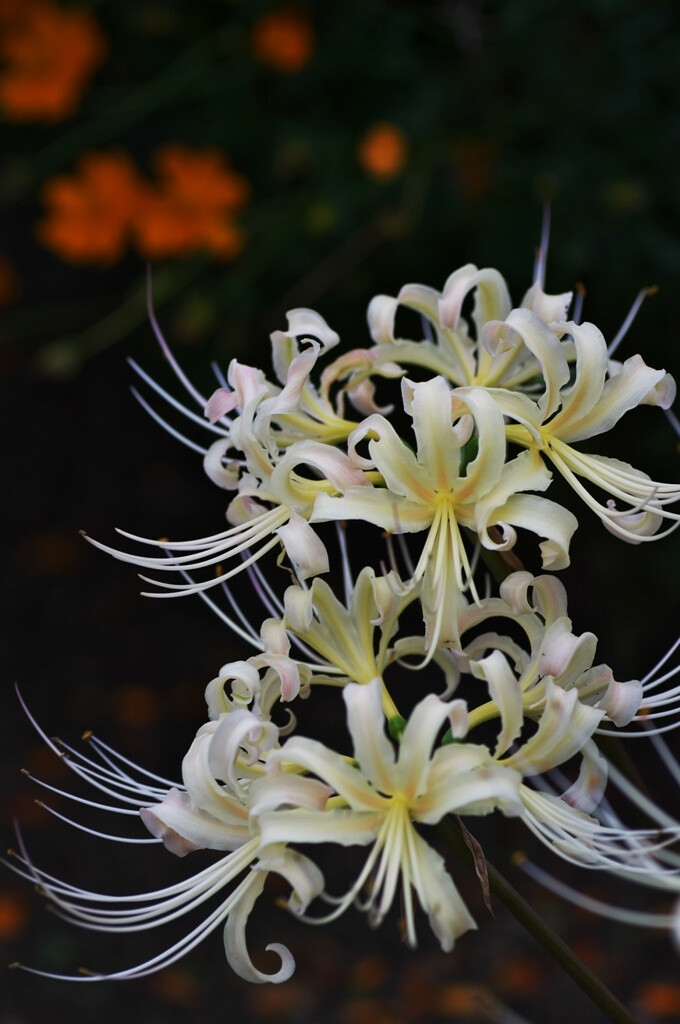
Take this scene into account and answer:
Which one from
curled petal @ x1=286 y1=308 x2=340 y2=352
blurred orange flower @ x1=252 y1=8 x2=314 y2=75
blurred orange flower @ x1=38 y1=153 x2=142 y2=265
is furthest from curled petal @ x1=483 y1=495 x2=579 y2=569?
blurred orange flower @ x1=252 y1=8 x2=314 y2=75

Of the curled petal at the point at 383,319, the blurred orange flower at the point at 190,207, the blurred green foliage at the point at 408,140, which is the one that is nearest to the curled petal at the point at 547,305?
the curled petal at the point at 383,319

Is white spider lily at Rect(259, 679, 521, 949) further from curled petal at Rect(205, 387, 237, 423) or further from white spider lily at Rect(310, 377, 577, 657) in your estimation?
curled petal at Rect(205, 387, 237, 423)

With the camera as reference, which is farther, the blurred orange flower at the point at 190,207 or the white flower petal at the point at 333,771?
the blurred orange flower at the point at 190,207

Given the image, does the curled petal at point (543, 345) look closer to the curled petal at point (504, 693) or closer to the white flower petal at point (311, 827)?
the curled petal at point (504, 693)

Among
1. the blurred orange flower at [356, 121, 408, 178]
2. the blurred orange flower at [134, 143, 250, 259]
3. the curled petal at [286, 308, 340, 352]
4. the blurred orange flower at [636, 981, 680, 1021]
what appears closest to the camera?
the curled petal at [286, 308, 340, 352]

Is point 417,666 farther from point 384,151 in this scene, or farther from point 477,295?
point 384,151

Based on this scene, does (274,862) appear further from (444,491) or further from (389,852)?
(444,491)
